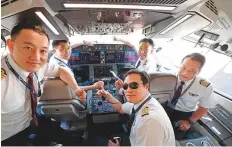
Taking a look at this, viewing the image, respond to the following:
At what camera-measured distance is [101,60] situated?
3.77 metres

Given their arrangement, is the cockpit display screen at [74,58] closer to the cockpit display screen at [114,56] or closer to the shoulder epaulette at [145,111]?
the cockpit display screen at [114,56]

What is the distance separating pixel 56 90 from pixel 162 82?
3.97 ft

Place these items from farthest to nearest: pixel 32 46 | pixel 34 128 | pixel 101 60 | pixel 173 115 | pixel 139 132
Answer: pixel 101 60, pixel 173 115, pixel 34 128, pixel 139 132, pixel 32 46

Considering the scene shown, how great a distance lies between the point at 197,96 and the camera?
2123 millimetres

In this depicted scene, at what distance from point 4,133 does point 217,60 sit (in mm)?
3196

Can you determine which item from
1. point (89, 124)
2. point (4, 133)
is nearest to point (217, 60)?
point (89, 124)

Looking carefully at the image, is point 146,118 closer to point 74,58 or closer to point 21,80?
point 21,80

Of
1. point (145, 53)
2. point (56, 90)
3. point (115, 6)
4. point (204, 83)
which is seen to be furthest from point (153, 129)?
point (145, 53)

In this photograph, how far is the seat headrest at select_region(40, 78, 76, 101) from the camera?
2078mm

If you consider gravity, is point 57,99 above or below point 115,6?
below

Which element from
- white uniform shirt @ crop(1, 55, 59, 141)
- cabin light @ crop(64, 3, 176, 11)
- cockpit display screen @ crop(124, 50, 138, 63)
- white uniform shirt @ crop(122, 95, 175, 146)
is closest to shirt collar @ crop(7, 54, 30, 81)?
white uniform shirt @ crop(1, 55, 59, 141)

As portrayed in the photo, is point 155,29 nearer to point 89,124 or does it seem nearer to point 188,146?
point 188,146

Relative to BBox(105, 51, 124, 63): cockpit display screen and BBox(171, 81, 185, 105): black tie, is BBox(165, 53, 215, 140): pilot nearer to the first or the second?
BBox(171, 81, 185, 105): black tie

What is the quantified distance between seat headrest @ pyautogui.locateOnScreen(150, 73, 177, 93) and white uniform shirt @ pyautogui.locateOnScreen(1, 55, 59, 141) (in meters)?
1.28
